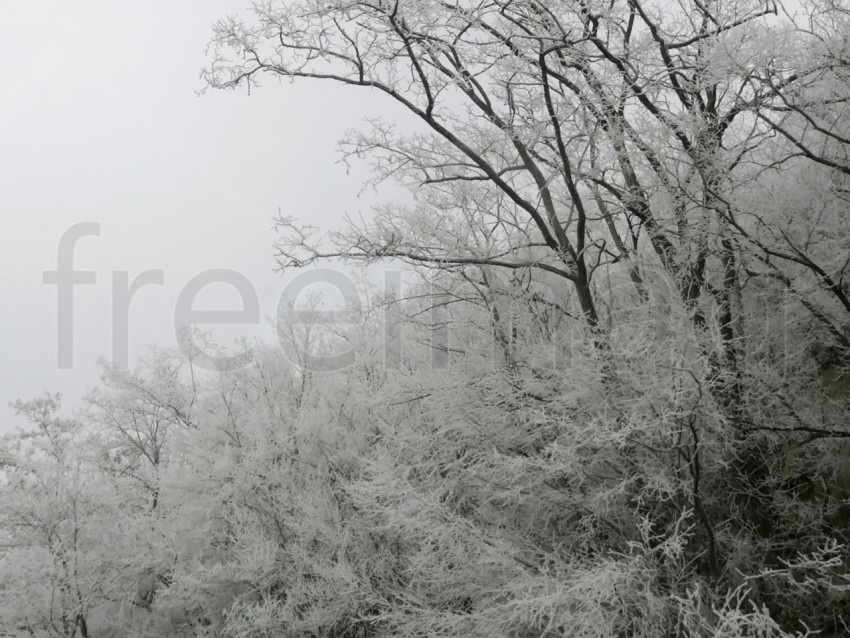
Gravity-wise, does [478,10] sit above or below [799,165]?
above

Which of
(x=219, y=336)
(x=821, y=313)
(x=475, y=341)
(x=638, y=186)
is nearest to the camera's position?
(x=821, y=313)

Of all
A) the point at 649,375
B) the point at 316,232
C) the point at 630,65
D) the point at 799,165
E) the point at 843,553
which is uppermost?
the point at 630,65

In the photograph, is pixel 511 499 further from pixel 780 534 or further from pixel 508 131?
pixel 508 131

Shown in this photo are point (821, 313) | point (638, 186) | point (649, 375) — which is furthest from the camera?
point (638, 186)

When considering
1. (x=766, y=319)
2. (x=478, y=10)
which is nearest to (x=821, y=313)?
(x=766, y=319)

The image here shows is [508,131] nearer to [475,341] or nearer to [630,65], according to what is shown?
[630,65]

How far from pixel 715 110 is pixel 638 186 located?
54.7 inches

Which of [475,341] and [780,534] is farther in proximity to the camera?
[475,341]

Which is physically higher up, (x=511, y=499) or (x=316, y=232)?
(x=316, y=232)

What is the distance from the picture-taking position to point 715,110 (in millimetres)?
8977

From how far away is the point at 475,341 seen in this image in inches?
382

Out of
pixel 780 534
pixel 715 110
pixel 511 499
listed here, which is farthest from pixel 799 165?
pixel 511 499

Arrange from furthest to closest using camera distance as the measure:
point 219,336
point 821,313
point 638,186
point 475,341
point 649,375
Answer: point 219,336, point 475,341, point 638,186, point 821,313, point 649,375

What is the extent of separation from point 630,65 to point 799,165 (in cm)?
337
